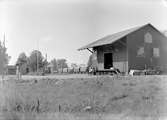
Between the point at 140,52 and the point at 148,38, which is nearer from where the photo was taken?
the point at 140,52

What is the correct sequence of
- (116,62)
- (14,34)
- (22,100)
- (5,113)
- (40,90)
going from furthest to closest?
(116,62) < (40,90) < (22,100) < (14,34) < (5,113)

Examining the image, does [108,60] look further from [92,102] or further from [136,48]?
[92,102]

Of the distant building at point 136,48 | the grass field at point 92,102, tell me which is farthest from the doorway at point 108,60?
the grass field at point 92,102

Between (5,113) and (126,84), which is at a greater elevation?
(126,84)

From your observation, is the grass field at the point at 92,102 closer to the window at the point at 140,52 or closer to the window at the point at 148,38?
the window at the point at 140,52

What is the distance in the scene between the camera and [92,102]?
6.09m

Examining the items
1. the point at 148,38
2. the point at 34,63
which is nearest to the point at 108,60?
the point at 148,38

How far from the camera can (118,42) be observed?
53.6 ft

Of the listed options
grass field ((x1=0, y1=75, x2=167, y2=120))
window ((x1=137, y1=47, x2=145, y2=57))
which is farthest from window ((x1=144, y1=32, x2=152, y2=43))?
grass field ((x1=0, y1=75, x2=167, y2=120))

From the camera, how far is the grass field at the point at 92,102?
5.04 m

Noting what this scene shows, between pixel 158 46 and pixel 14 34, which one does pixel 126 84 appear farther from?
pixel 158 46

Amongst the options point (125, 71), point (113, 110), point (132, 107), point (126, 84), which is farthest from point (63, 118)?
point (125, 71)

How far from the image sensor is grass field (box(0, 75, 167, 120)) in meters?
5.04

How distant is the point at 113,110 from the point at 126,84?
1.99m
